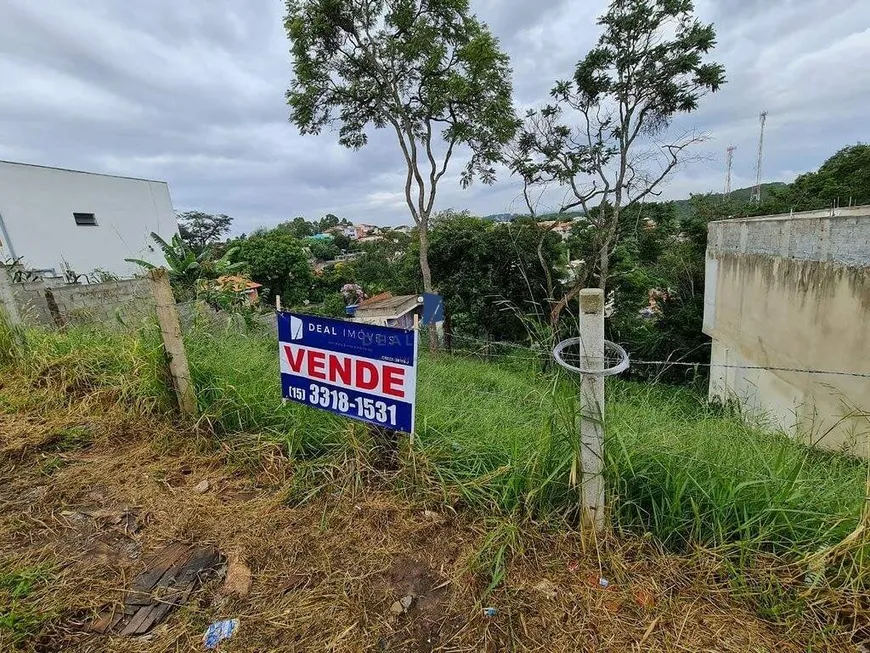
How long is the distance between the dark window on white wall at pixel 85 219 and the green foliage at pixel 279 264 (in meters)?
5.94

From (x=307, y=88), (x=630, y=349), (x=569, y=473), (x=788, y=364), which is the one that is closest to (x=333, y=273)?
(x=307, y=88)

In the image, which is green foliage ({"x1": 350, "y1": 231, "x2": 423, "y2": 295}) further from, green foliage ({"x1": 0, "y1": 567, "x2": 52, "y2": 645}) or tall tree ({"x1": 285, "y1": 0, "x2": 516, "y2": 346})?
green foliage ({"x1": 0, "y1": 567, "x2": 52, "y2": 645})

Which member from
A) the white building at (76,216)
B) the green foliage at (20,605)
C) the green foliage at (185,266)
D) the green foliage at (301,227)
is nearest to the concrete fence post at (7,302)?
the green foliage at (185,266)

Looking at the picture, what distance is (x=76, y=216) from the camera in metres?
15.0

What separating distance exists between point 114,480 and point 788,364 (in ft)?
24.9

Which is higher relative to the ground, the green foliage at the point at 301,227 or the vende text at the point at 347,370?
the green foliage at the point at 301,227

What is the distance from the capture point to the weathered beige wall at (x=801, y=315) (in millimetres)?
4375

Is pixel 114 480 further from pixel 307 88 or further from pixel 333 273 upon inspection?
pixel 333 273

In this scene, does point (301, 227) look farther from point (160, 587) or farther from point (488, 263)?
point (160, 587)

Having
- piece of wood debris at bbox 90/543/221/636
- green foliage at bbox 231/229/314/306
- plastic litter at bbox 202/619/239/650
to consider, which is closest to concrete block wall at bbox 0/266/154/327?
piece of wood debris at bbox 90/543/221/636

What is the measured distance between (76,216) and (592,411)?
2028 centimetres

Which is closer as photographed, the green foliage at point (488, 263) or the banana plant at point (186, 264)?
the banana plant at point (186, 264)

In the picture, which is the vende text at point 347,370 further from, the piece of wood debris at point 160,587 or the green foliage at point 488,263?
the green foliage at point 488,263

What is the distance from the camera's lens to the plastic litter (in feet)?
4.22
